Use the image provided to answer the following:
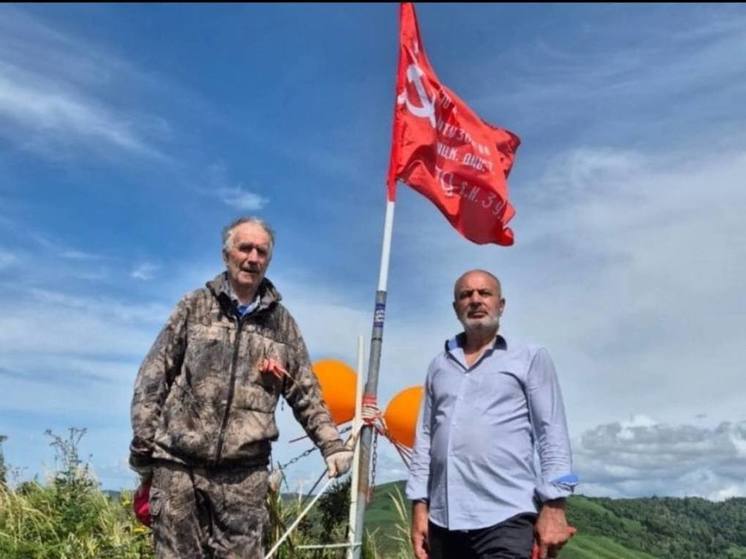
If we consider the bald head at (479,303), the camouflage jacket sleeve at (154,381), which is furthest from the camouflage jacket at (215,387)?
the bald head at (479,303)

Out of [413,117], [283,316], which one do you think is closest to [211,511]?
[283,316]

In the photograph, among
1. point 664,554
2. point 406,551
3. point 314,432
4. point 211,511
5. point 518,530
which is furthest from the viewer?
point 664,554

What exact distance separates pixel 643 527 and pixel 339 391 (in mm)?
3292

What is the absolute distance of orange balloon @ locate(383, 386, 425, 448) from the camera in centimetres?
542

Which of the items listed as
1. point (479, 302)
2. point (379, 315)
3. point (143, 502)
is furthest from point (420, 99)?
point (143, 502)

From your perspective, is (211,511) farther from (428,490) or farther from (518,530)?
(518,530)

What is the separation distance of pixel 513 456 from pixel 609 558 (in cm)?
344

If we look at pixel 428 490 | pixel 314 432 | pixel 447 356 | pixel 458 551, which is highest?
pixel 447 356

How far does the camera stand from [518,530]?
321cm

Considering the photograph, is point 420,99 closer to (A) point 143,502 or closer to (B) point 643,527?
(A) point 143,502

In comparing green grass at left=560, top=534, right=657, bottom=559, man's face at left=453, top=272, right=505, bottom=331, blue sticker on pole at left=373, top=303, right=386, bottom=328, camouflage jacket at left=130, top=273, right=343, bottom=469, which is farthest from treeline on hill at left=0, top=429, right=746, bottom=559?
man's face at left=453, top=272, right=505, bottom=331

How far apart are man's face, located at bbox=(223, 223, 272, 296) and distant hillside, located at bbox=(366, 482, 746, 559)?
3.08m

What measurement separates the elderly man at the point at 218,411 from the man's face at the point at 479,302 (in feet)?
3.08

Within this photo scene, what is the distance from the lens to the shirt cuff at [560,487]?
317 centimetres
